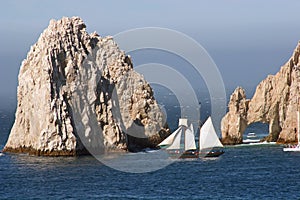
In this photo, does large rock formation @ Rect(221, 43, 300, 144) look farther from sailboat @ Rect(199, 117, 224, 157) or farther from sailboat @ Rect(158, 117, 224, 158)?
sailboat @ Rect(199, 117, 224, 157)

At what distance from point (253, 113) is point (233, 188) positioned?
55750 mm

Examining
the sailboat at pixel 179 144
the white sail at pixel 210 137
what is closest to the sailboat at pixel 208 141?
the white sail at pixel 210 137

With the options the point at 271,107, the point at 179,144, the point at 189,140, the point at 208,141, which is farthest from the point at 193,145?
the point at 271,107

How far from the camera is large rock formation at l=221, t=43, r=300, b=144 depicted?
16312 centimetres

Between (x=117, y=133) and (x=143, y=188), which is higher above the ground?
(x=117, y=133)

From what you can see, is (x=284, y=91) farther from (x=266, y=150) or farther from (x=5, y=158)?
(x=5, y=158)

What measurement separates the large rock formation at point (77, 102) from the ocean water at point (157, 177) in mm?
4672

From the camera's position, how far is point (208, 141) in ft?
491

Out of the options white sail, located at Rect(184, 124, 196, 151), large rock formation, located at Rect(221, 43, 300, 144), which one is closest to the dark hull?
white sail, located at Rect(184, 124, 196, 151)

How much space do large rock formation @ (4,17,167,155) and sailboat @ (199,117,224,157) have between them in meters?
14.3

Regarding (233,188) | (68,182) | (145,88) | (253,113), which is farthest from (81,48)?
(233,188)

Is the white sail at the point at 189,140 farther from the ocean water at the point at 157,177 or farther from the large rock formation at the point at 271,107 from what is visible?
the large rock formation at the point at 271,107

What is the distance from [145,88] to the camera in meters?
174

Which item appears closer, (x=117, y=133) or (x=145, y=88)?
(x=117, y=133)
